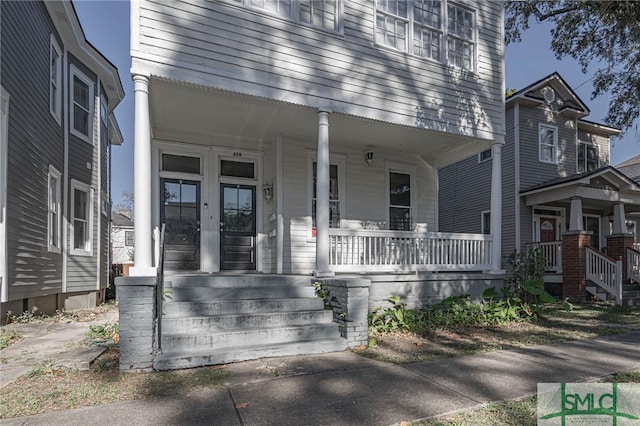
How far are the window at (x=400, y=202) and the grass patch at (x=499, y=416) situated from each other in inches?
226

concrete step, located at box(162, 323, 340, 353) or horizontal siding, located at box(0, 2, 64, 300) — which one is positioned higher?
horizontal siding, located at box(0, 2, 64, 300)

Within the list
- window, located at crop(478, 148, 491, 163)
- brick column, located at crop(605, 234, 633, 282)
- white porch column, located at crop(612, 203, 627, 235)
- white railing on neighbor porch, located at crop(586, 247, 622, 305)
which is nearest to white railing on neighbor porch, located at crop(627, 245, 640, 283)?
brick column, located at crop(605, 234, 633, 282)

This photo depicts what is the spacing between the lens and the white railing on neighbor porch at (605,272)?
30.5ft

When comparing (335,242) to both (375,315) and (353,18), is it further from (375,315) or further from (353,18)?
(353,18)

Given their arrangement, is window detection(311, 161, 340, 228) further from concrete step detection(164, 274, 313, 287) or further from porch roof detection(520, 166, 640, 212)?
porch roof detection(520, 166, 640, 212)

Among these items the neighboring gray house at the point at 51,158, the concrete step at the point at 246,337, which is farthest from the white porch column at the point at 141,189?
the neighboring gray house at the point at 51,158

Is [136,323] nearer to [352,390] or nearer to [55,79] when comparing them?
[352,390]

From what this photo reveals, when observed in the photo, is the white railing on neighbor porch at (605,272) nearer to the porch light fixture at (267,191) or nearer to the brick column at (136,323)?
the porch light fixture at (267,191)

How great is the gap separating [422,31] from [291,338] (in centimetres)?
622

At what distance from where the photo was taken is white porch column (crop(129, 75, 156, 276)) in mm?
4707

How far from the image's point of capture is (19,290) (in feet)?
20.5

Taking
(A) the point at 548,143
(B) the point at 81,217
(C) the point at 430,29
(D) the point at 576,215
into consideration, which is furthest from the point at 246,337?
(A) the point at 548,143

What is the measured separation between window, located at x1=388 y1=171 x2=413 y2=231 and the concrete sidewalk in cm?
433

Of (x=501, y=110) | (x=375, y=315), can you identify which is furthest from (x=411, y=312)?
(x=501, y=110)
